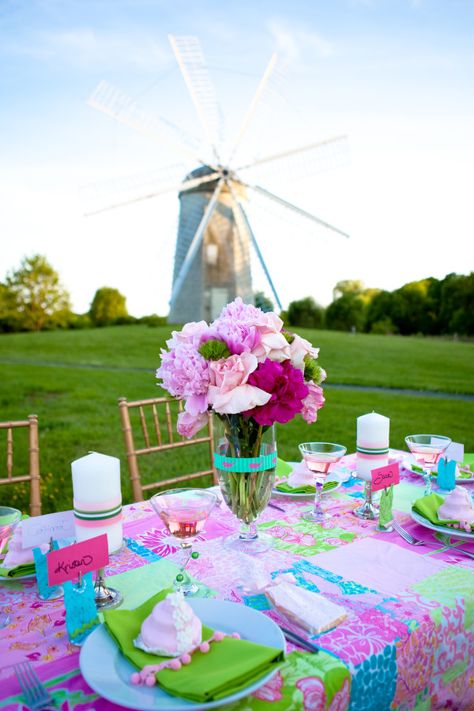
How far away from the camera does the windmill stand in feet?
59.2

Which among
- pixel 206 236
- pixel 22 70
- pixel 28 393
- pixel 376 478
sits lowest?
pixel 28 393

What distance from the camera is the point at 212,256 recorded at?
21.0m

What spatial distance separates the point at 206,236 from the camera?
67.9 feet

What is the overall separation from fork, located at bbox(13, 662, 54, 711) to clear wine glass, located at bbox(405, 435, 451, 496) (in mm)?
1433

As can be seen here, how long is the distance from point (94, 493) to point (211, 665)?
1.94 feet

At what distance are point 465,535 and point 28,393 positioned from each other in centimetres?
1248

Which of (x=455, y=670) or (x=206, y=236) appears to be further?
(x=206, y=236)

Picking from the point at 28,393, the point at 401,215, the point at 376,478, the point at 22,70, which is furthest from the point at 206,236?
the point at 376,478

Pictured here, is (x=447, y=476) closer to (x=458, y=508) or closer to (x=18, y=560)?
(x=458, y=508)

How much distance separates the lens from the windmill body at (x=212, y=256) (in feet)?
67.3

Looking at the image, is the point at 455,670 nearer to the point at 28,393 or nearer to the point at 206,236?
the point at 28,393

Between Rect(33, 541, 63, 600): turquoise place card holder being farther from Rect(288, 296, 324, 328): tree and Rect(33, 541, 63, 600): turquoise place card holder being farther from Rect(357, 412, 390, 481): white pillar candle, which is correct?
Rect(288, 296, 324, 328): tree

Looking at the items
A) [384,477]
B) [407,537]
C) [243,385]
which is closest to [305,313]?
[384,477]

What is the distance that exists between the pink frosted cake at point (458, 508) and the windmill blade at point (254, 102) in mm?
19687
